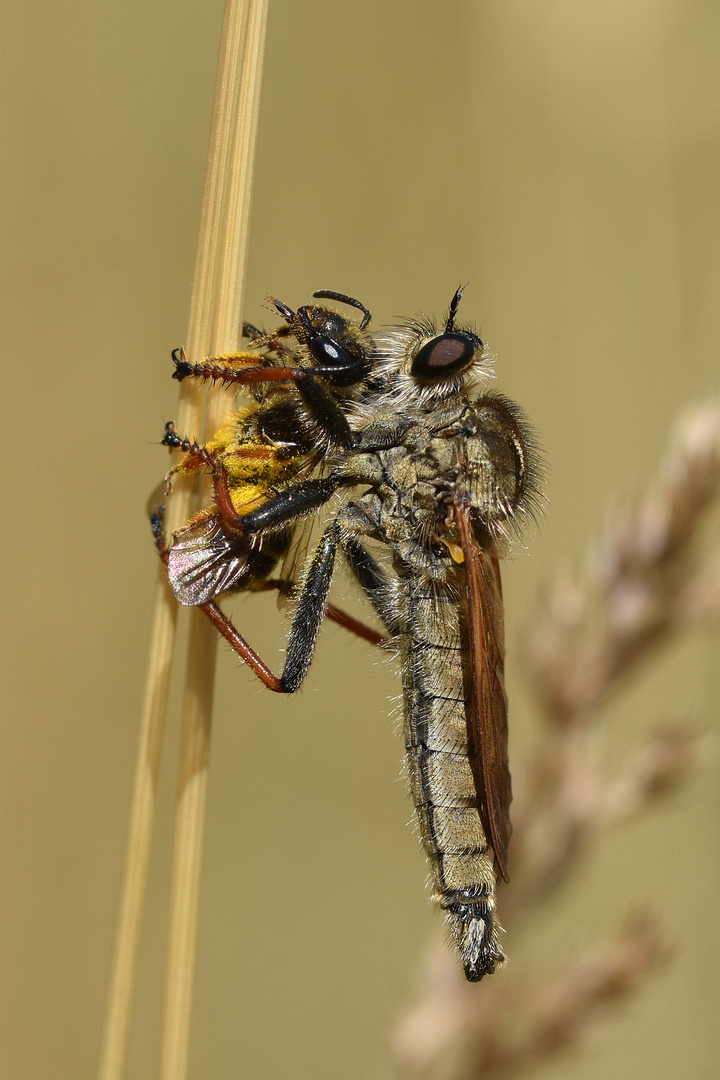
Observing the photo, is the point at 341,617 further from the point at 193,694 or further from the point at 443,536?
the point at 193,694

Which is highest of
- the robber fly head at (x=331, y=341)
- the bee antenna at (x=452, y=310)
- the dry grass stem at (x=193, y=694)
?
the bee antenna at (x=452, y=310)

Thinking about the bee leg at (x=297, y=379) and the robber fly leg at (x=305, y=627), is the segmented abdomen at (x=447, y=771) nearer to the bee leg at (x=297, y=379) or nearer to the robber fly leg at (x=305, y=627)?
the robber fly leg at (x=305, y=627)

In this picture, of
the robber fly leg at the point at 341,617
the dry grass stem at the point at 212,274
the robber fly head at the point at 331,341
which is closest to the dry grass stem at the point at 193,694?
the dry grass stem at the point at 212,274

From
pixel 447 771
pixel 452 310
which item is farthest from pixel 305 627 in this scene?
pixel 452 310

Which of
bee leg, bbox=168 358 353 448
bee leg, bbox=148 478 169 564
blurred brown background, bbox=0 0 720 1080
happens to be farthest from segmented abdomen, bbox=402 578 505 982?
blurred brown background, bbox=0 0 720 1080

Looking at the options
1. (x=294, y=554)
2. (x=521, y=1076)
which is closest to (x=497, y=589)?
(x=294, y=554)

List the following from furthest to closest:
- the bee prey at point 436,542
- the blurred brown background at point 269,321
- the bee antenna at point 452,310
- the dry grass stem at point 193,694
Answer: the blurred brown background at point 269,321, the bee antenna at point 452,310, the bee prey at point 436,542, the dry grass stem at point 193,694
